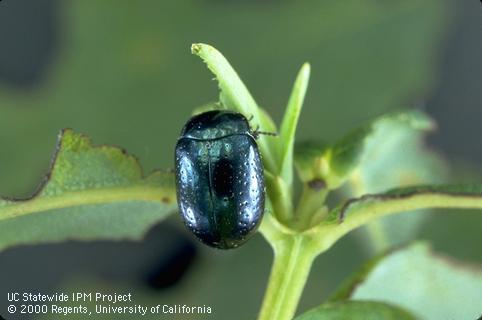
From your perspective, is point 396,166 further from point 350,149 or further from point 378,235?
point 350,149

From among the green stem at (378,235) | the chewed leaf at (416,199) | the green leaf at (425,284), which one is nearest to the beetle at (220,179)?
the chewed leaf at (416,199)

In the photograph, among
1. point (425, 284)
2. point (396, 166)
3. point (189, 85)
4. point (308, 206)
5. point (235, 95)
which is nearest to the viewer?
point (235, 95)

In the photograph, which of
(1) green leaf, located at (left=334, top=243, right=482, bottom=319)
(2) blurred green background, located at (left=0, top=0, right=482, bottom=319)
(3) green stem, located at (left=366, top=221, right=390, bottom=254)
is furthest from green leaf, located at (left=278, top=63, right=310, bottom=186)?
(2) blurred green background, located at (left=0, top=0, right=482, bottom=319)

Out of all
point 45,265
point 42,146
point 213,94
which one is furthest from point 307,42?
point 45,265

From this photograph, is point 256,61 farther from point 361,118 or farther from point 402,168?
point 402,168

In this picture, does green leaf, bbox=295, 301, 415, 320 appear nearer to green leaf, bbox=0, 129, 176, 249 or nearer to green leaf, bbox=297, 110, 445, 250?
green leaf, bbox=297, 110, 445, 250

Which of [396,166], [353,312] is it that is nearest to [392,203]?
[353,312]
